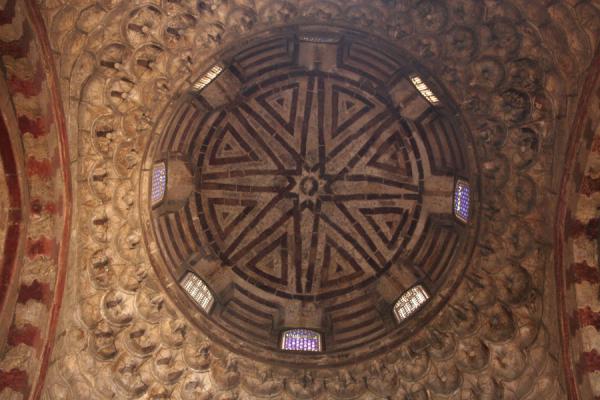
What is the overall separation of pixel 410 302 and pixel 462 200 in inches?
105

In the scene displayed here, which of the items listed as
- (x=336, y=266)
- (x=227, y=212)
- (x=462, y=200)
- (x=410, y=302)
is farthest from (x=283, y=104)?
(x=410, y=302)

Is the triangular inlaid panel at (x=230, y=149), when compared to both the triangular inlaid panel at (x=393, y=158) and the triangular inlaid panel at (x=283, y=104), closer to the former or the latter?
the triangular inlaid panel at (x=283, y=104)

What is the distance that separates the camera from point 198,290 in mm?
13883

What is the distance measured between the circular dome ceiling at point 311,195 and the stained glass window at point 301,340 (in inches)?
6.5

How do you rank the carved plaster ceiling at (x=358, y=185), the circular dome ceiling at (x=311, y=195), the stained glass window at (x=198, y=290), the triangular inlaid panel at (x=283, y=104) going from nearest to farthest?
the carved plaster ceiling at (x=358, y=185) → the circular dome ceiling at (x=311, y=195) → the stained glass window at (x=198, y=290) → the triangular inlaid panel at (x=283, y=104)

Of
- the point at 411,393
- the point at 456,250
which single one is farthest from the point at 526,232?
the point at 411,393

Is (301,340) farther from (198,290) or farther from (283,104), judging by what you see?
(283,104)

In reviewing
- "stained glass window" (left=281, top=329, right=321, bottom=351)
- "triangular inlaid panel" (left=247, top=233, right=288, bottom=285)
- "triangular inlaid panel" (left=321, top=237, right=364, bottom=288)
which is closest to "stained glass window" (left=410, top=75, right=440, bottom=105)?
"triangular inlaid panel" (left=321, top=237, right=364, bottom=288)

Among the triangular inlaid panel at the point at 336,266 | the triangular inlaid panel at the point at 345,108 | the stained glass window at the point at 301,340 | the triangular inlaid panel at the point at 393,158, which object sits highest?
the triangular inlaid panel at the point at 345,108

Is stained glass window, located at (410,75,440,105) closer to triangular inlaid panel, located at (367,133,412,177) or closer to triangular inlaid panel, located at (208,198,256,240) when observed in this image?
triangular inlaid panel, located at (367,133,412,177)

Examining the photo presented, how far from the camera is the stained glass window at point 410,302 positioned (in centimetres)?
1354

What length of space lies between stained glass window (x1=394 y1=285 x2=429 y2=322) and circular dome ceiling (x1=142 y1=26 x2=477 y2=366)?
0.03m

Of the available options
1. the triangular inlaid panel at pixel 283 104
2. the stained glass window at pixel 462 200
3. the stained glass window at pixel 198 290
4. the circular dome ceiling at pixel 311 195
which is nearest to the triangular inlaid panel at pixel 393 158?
the circular dome ceiling at pixel 311 195

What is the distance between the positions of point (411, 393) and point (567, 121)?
6366 mm
